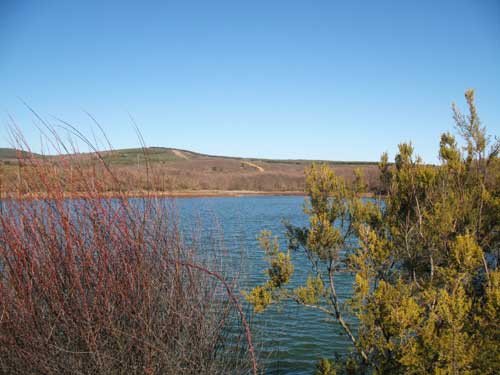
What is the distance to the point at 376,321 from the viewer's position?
523 centimetres

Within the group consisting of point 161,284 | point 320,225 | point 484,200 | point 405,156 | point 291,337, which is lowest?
point 291,337

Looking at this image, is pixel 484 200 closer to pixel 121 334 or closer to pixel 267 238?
pixel 267 238

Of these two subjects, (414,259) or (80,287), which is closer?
(80,287)

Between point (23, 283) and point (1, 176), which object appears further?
point (1, 176)

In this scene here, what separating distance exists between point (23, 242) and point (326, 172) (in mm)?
4992

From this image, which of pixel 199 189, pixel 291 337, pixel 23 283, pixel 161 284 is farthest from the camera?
pixel 199 189

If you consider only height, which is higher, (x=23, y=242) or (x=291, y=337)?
(x=23, y=242)

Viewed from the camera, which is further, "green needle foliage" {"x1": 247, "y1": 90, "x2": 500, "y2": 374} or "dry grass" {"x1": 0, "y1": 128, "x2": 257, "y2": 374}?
"green needle foliage" {"x1": 247, "y1": 90, "x2": 500, "y2": 374}

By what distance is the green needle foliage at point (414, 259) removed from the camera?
481 centimetres

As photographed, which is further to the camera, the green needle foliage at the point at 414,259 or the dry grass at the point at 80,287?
the green needle foliage at the point at 414,259

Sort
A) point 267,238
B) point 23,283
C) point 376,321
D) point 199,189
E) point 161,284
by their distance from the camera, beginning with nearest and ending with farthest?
point 23,283 → point 161,284 → point 376,321 → point 267,238 → point 199,189

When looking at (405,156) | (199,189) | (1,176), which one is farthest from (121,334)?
(199,189)

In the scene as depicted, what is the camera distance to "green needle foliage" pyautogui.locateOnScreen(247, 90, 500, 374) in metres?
4.81

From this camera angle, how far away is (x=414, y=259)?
702 cm
